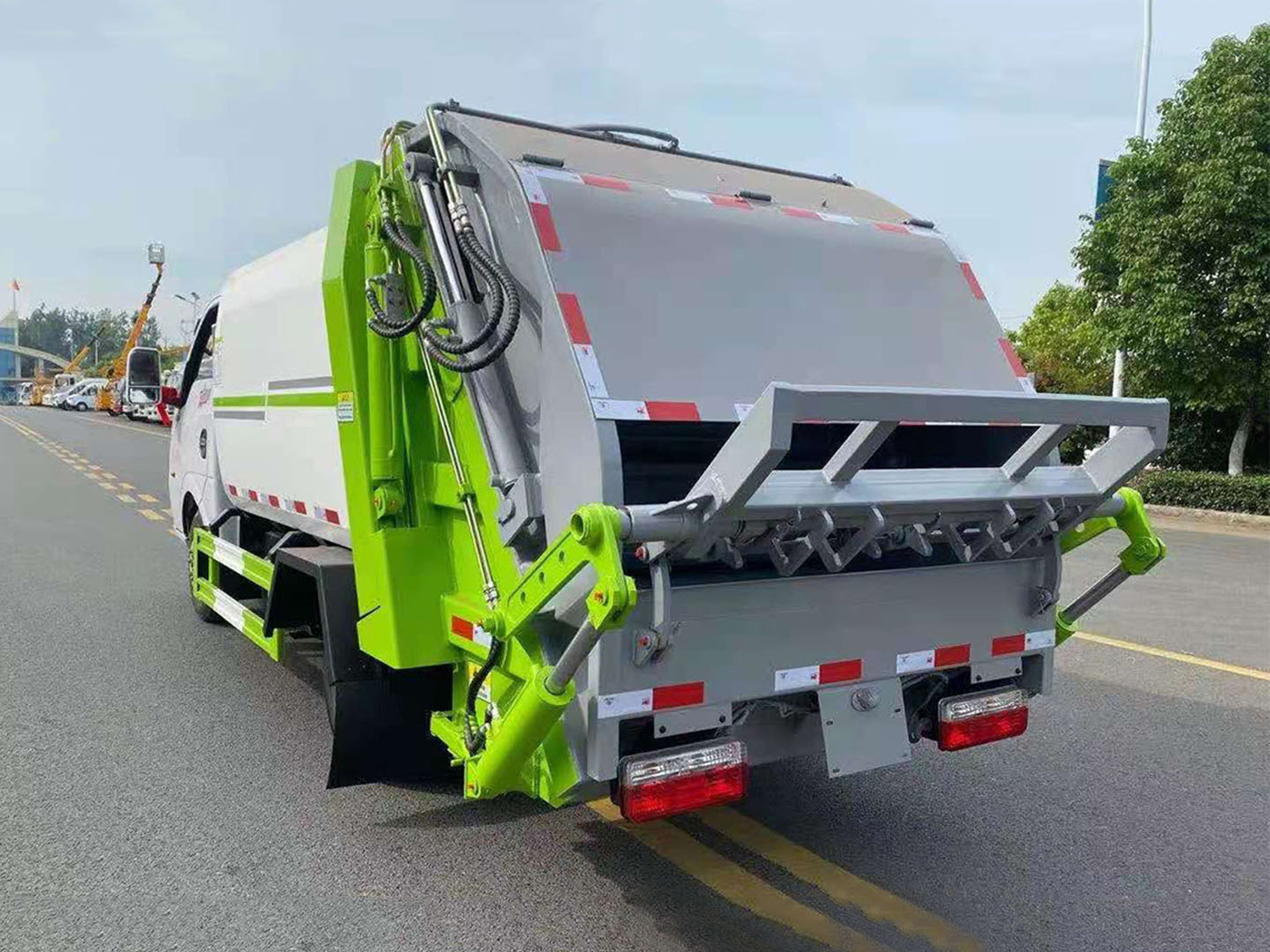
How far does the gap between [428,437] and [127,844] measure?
1.87m

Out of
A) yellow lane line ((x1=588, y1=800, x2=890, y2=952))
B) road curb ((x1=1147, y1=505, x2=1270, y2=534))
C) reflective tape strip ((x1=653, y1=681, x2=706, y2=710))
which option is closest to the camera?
reflective tape strip ((x1=653, y1=681, x2=706, y2=710))

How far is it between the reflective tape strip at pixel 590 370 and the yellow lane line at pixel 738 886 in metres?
1.45

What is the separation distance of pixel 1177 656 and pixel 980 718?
12.8 ft

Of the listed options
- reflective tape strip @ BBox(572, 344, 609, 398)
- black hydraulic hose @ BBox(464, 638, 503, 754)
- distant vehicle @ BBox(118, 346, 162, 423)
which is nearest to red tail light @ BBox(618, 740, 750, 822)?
black hydraulic hose @ BBox(464, 638, 503, 754)

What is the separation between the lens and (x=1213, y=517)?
16125mm

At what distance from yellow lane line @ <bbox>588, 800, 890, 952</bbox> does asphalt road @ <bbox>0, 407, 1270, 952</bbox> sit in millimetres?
10

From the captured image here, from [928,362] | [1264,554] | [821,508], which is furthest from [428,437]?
[1264,554]

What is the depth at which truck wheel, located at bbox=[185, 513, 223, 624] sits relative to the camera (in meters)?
7.06

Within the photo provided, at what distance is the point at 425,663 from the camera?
3.72 metres

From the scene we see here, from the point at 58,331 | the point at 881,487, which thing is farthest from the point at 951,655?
the point at 58,331

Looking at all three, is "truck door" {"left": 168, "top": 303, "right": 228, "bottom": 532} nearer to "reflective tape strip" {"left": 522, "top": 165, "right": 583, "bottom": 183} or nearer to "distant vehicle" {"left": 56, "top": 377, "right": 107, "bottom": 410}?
"reflective tape strip" {"left": 522, "top": 165, "right": 583, "bottom": 183}

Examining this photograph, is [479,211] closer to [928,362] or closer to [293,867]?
[928,362]

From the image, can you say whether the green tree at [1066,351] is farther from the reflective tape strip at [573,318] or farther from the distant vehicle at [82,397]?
the distant vehicle at [82,397]

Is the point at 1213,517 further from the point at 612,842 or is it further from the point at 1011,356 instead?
the point at 612,842
